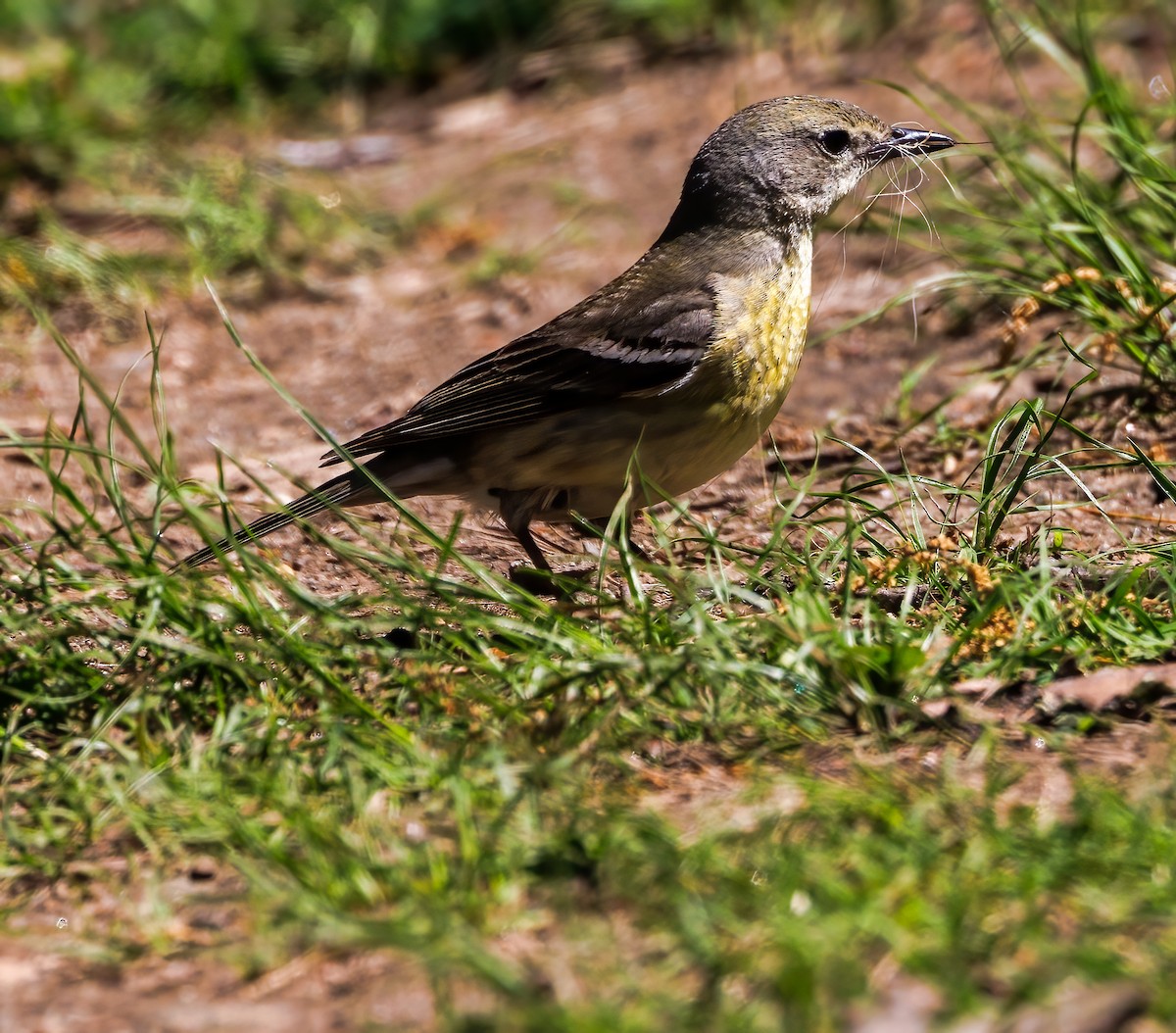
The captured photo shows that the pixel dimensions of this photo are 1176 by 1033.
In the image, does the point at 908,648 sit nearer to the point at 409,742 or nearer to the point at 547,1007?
the point at 409,742

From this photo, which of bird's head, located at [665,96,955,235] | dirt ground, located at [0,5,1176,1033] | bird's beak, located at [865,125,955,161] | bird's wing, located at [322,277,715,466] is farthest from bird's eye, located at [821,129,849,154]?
bird's wing, located at [322,277,715,466]

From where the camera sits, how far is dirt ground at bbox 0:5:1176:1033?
5848 millimetres

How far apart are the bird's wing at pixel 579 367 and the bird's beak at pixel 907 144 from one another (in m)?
1.08

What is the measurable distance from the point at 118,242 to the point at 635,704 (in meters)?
6.10

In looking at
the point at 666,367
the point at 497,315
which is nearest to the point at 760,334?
the point at 666,367

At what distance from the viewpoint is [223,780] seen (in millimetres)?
3516

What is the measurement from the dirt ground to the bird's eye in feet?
0.82

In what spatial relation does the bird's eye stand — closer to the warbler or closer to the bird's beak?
the warbler

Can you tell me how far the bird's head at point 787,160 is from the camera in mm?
5473

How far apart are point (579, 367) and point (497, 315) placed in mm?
2817

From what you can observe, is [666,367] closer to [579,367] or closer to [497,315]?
[579,367]

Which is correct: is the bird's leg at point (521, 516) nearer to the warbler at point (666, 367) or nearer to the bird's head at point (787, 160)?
the warbler at point (666, 367)

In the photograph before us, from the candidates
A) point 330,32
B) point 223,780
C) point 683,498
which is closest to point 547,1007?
point 223,780

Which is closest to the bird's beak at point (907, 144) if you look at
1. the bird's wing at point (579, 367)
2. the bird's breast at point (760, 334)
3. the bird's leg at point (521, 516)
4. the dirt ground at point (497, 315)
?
the dirt ground at point (497, 315)
